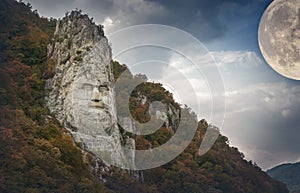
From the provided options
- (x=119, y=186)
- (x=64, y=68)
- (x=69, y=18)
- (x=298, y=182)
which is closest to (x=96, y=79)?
(x=64, y=68)

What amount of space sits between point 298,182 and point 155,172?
321ft

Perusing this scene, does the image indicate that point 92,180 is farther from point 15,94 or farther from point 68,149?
point 15,94

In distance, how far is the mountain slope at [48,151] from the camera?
3291 centimetres

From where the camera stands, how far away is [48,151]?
3647cm

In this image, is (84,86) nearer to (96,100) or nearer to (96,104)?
(96,100)

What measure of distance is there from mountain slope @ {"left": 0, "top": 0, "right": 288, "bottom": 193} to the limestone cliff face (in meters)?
1.36

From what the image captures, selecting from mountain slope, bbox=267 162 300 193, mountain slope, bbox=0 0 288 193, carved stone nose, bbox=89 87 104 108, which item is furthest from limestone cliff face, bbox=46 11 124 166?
mountain slope, bbox=267 162 300 193

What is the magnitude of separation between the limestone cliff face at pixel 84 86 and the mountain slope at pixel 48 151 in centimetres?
136

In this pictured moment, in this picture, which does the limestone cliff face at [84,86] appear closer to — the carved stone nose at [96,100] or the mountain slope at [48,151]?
the carved stone nose at [96,100]

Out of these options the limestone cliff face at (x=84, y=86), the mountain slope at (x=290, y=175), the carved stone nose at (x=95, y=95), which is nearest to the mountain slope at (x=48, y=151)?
the limestone cliff face at (x=84, y=86)

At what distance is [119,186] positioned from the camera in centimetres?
4169

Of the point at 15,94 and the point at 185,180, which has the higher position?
the point at 15,94

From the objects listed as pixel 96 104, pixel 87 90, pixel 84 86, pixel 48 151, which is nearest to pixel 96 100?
pixel 96 104

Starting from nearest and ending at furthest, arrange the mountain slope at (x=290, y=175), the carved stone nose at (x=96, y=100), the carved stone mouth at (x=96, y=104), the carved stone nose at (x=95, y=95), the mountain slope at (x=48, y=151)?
1. the mountain slope at (x=48, y=151)
2. the carved stone mouth at (x=96, y=104)
3. the carved stone nose at (x=96, y=100)
4. the carved stone nose at (x=95, y=95)
5. the mountain slope at (x=290, y=175)
